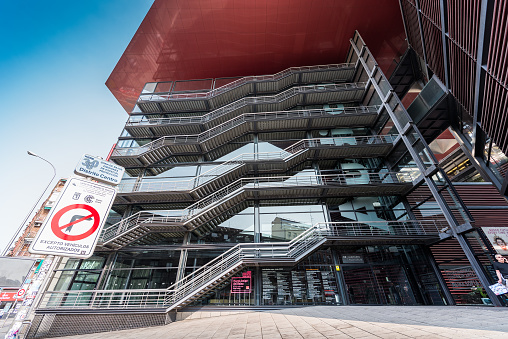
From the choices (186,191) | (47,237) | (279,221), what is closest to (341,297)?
(279,221)

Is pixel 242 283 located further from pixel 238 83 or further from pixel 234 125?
pixel 238 83

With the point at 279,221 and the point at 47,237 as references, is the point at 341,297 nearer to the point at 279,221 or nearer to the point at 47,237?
the point at 279,221

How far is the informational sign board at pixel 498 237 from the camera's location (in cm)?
1282

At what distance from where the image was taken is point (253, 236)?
14727 mm

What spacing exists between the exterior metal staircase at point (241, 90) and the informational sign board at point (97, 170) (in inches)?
712

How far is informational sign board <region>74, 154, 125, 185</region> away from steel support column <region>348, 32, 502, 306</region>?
14896mm

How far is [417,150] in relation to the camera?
1446cm

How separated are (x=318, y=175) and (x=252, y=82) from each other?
40.3 feet

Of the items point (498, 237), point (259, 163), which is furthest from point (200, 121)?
point (498, 237)

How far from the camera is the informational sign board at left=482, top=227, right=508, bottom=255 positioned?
505 inches

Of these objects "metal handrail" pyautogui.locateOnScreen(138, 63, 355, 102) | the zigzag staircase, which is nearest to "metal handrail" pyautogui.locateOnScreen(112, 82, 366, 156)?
"metal handrail" pyautogui.locateOnScreen(138, 63, 355, 102)

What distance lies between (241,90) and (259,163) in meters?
9.84

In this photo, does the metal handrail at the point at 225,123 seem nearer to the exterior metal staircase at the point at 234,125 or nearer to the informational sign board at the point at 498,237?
the exterior metal staircase at the point at 234,125

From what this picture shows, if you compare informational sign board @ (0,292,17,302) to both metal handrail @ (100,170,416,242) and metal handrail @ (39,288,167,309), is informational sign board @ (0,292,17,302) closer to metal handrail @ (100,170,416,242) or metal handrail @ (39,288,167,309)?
metal handrail @ (39,288,167,309)
